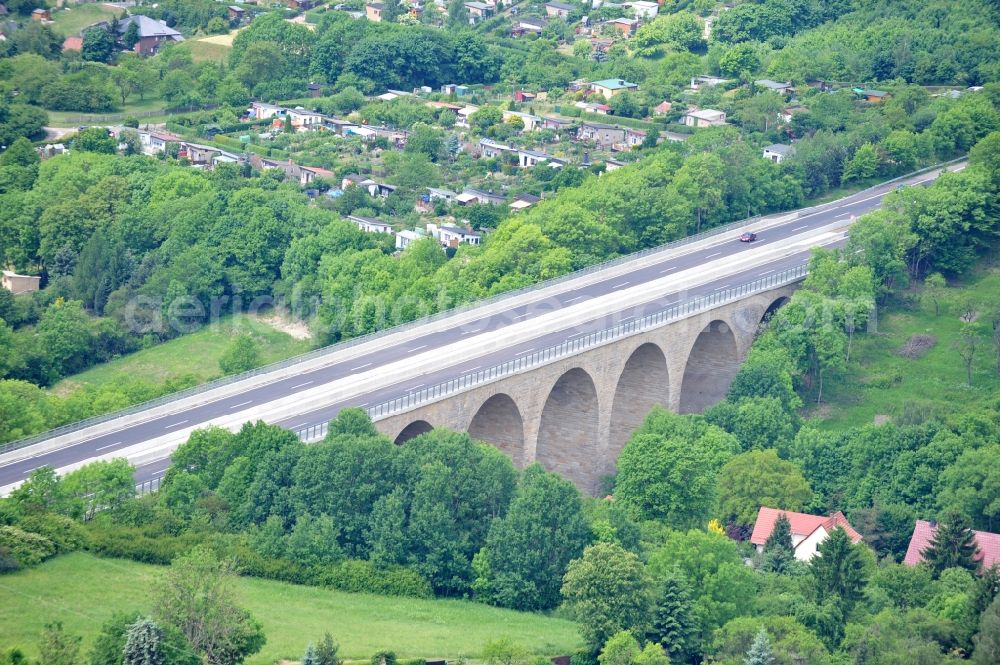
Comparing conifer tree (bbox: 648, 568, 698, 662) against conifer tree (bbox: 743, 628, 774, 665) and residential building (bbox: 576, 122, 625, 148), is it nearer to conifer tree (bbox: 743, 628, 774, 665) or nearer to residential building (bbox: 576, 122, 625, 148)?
conifer tree (bbox: 743, 628, 774, 665)

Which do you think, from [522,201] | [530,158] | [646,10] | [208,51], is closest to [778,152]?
[530,158]

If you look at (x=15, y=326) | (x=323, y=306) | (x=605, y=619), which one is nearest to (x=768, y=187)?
(x=323, y=306)

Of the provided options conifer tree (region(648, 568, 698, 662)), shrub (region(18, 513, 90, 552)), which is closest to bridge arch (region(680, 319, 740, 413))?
conifer tree (region(648, 568, 698, 662))

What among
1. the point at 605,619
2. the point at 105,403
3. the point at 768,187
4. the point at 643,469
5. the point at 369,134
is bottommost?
the point at 605,619

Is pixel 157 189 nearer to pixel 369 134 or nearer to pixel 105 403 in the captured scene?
pixel 369 134

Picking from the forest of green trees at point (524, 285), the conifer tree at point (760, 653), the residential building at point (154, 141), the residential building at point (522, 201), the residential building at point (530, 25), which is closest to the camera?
the conifer tree at point (760, 653)

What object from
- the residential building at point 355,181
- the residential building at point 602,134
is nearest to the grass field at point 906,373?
the residential building at point 602,134

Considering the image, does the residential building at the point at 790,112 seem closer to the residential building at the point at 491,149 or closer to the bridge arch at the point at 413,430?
the residential building at the point at 491,149
